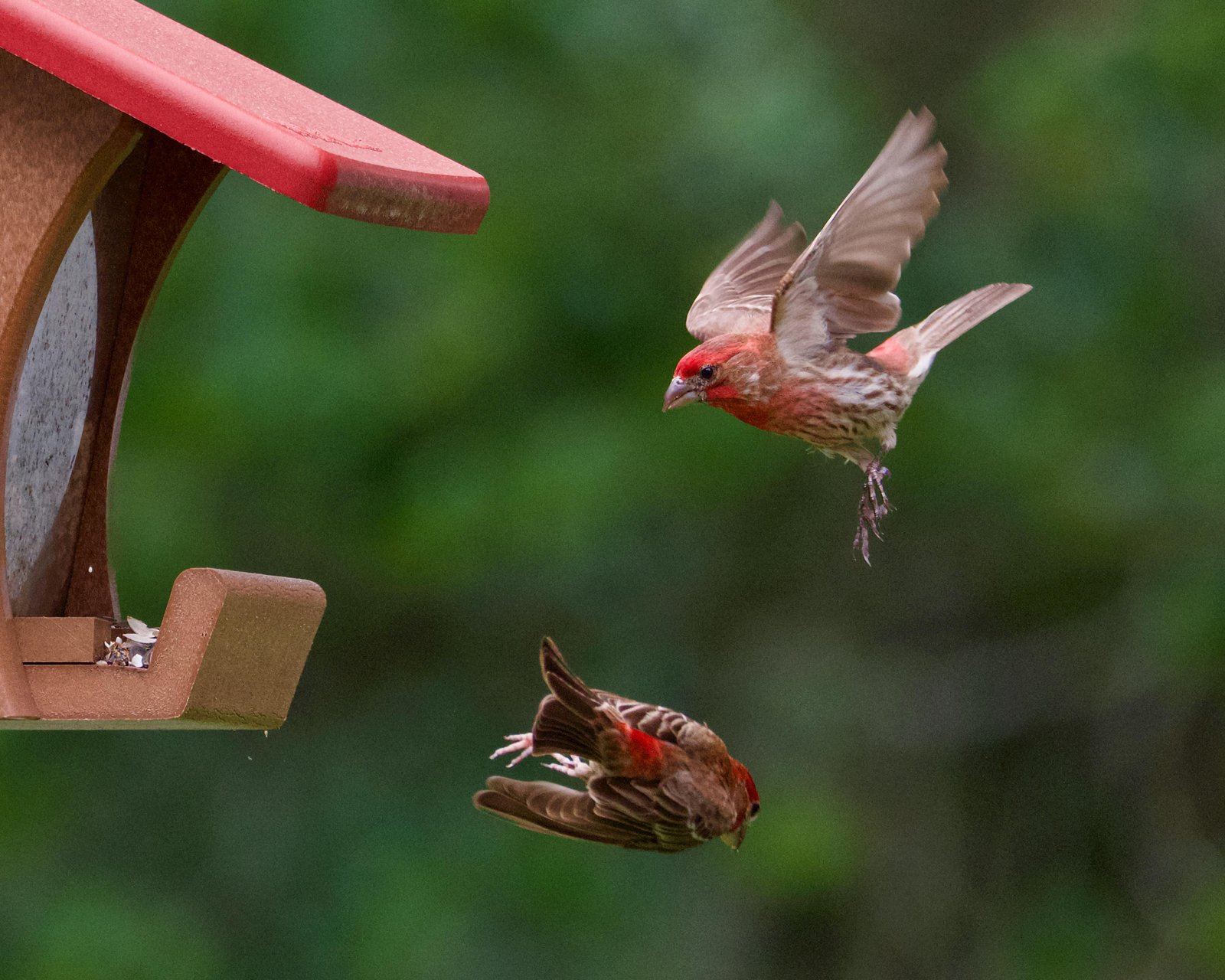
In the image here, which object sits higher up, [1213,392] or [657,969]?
[1213,392]

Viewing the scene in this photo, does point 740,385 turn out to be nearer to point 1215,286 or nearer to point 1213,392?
point 1213,392

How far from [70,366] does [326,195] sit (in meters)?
0.97

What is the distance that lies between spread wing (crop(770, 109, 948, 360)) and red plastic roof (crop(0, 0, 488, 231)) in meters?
0.75

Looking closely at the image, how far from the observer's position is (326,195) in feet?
7.61

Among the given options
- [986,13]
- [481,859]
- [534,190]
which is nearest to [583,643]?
[481,859]

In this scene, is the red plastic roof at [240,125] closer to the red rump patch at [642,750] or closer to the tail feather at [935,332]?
the red rump patch at [642,750]

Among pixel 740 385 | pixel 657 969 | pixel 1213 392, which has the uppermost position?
pixel 740 385

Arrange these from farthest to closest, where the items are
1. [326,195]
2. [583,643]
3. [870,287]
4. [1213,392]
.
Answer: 1. [583,643]
2. [1213,392]
3. [870,287]
4. [326,195]

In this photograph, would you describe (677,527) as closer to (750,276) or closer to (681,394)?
(750,276)

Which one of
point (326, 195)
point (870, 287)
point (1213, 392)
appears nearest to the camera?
point (326, 195)

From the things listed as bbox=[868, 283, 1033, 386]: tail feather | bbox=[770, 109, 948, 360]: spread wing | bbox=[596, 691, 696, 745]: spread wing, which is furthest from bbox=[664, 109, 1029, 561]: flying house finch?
bbox=[596, 691, 696, 745]: spread wing

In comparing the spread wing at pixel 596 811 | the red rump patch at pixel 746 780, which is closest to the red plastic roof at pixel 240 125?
the spread wing at pixel 596 811

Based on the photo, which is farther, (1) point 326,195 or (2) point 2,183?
(2) point 2,183

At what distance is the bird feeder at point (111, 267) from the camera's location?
2.42 metres
